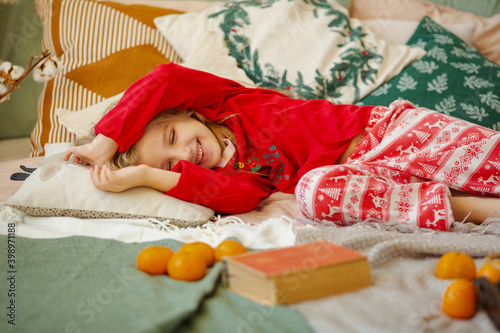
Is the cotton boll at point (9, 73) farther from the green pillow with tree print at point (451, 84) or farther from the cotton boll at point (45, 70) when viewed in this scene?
the green pillow with tree print at point (451, 84)

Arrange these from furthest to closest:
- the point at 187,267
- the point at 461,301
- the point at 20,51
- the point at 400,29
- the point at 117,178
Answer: the point at 20,51, the point at 400,29, the point at 117,178, the point at 187,267, the point at 461,301

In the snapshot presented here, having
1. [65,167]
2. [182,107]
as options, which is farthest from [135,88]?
[65,167]

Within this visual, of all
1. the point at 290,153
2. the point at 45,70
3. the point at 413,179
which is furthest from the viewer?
the point at 45,70

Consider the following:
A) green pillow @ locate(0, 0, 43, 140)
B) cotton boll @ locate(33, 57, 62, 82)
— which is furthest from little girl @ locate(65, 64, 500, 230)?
green pillow @ locate(0, 0, 43, 140)

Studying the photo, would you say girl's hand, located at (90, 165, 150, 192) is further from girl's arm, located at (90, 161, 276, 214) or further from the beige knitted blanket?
the beige knitted blanket

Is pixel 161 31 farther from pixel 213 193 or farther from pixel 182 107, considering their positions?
pixel 213 193

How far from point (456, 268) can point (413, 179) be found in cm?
51

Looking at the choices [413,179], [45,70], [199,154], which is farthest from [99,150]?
[413,179]

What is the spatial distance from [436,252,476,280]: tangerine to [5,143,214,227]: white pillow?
55 cm

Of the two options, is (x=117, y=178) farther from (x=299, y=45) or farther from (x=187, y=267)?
(x=299, y=45)

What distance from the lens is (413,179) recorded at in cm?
118

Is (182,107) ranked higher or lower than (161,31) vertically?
lower

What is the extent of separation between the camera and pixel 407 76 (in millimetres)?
1562

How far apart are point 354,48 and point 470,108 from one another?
44 centimetres
